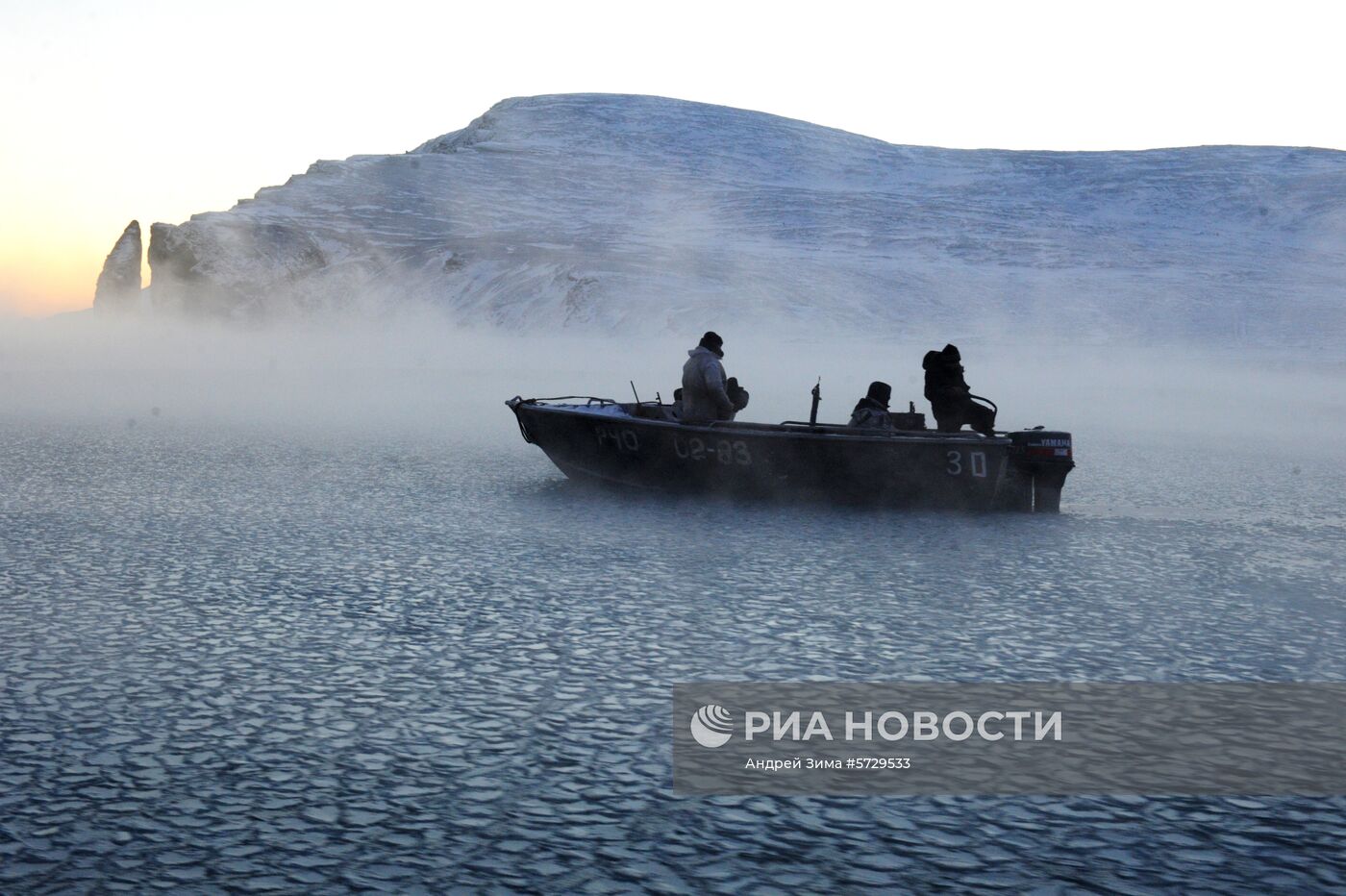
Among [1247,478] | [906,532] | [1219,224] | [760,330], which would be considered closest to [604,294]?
[760,330]

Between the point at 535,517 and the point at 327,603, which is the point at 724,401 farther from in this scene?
the point at 327,603

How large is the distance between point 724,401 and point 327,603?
25.9 ft

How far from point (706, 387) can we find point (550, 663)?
362 inches

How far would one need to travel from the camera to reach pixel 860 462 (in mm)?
15508

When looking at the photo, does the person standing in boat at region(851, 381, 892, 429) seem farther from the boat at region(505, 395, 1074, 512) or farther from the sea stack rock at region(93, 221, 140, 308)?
the sea stack rock at region(93, 221, 140, 308)

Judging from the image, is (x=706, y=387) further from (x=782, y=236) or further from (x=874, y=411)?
(x=782, y=236)

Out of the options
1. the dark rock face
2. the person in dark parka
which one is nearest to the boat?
→ the person in dark parka

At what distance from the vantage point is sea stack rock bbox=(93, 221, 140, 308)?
158 meters

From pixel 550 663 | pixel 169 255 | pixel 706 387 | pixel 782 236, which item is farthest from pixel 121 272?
pixel 550 663

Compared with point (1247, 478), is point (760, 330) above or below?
above

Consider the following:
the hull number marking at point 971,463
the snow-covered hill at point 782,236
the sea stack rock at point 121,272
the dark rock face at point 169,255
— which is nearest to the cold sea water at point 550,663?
the hull number marking at point 971,463

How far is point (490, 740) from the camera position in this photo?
241 inches

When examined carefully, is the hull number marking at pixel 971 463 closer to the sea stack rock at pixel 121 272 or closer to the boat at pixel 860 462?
the boat at pixel 860 462

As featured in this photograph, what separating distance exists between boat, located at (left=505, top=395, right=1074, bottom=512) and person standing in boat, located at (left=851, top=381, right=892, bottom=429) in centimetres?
38
